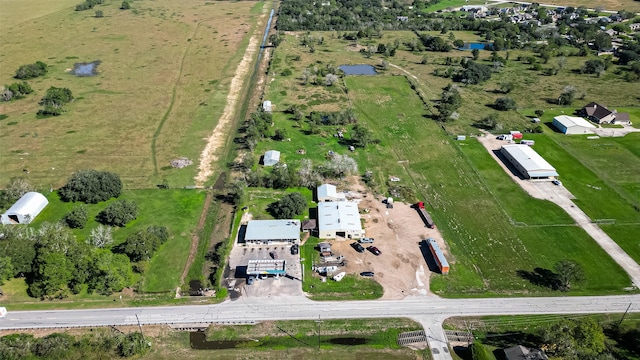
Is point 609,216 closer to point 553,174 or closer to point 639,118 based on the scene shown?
point 553,174

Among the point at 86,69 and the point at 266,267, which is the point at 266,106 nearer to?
the point at 266,267

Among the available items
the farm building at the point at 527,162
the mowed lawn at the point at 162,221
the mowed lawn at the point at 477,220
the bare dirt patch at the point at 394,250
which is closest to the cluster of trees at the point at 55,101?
the mowed lawn at the point at 162,221

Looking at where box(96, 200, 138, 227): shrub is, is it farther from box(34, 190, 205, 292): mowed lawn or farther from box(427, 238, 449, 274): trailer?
box(427, 238, 449, 274): trailer

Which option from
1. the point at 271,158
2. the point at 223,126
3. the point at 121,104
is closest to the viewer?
the point at 271,158

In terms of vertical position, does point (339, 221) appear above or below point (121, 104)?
below

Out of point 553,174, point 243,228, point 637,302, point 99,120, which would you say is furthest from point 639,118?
point 99,120

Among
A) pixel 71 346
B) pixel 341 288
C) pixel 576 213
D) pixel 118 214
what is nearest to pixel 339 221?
pixel 341 288

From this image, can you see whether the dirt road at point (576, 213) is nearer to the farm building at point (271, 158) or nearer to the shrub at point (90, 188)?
the farm building at point (271, 158)
